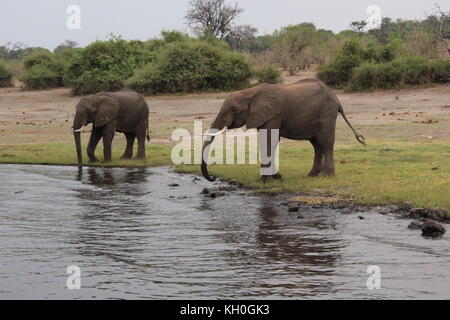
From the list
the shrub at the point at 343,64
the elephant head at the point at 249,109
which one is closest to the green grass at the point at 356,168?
the elephant head at the point at 249,109

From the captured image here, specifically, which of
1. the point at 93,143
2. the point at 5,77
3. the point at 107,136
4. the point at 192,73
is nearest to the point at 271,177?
the point at 107,136

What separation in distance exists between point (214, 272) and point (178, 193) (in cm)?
520

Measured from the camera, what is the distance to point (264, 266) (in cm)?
816

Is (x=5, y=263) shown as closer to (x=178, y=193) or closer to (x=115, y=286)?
(x=115, y=286)

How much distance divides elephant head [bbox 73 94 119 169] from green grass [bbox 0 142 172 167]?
960mm

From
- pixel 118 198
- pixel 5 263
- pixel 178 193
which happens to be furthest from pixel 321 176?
pixel 5 263

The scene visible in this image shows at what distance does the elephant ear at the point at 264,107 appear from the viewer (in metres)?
13.1

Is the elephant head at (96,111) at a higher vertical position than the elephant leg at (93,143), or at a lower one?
higher

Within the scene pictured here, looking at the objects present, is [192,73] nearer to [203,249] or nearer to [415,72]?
[415,72]

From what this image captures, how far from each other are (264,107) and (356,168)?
2.35 metres

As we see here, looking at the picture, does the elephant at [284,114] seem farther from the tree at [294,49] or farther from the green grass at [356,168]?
the tree at [294,49]

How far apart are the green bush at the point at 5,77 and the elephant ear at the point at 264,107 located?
1370 inches

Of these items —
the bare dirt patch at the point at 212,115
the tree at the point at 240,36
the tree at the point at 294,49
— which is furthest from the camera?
the tree at the point at 240,36
